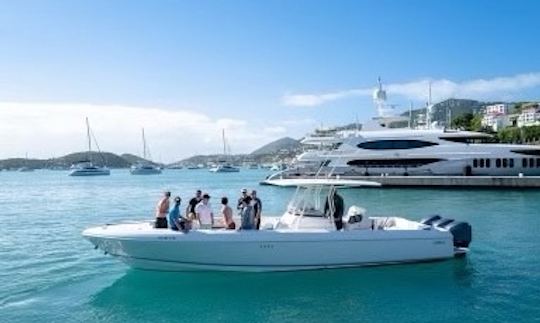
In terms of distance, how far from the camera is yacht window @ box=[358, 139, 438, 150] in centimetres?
4889

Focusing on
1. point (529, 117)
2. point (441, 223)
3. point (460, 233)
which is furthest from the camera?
point (529, 117)

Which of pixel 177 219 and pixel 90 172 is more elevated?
pixel 90 172

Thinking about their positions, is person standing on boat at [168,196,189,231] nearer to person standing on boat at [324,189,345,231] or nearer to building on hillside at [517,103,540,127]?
person standing on boat at [324,189,345,231]

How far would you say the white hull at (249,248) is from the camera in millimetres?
13445

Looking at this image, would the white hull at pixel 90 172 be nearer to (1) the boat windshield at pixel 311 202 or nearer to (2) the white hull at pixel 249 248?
(2) the white hull at pixel 249 248

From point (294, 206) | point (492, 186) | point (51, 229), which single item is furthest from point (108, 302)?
point (492, 186)

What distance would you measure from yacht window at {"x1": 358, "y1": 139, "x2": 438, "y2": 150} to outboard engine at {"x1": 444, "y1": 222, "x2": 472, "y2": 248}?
112ft

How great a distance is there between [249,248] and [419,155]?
123 ft

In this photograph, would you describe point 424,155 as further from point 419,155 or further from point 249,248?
point 249,248

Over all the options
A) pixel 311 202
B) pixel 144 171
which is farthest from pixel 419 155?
pixel 144 171

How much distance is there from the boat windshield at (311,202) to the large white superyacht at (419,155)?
29.9 m

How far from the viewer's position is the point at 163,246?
13.5m

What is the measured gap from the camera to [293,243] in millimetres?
13758

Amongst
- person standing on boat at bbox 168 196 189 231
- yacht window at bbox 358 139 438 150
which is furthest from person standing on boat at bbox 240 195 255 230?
yacht window at bbox 358 139 438 150
